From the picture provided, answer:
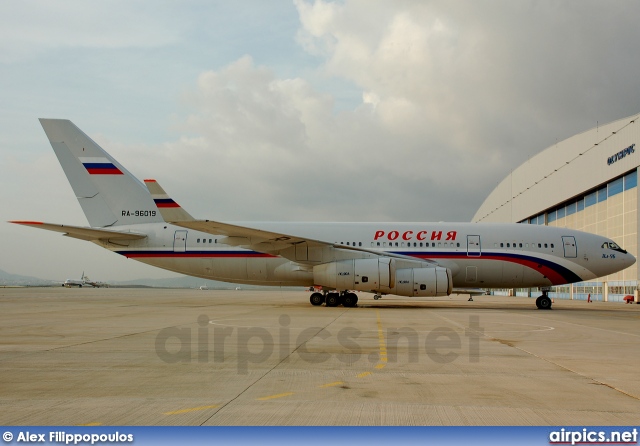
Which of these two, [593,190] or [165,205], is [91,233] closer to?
[165,205]

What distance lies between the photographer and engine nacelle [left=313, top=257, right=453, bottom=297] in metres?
23.0

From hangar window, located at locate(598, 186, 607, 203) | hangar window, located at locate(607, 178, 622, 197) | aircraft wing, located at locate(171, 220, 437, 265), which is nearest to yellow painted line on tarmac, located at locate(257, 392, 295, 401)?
aircraft wing, located at locate(171, 220, 437, 265)

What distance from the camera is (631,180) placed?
41.2 m

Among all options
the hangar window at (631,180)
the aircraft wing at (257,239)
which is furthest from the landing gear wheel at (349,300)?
Result: the hangar window at (631,180)

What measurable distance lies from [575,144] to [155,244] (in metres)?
39.9

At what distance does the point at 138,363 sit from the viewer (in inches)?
313

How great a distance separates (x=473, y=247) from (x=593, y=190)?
2860cm

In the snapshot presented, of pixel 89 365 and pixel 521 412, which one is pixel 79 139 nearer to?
pixel 89 365

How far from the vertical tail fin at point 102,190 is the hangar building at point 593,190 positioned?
1287 inches

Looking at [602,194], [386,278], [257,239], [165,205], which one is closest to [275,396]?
[165,205]

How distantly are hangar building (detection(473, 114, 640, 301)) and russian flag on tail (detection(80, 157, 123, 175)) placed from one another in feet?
110

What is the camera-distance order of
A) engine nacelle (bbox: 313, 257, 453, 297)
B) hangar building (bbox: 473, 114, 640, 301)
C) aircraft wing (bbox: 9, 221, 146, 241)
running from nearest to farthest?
engine nacelle (bbox: 313, 257, 453, 297)
aircraft wing (bbox: 9, 221, 146, 241)
hangar building (bbox: 473, 114, 640, 301)

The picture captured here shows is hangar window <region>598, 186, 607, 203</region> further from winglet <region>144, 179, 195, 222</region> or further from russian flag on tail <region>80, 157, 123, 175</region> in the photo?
russian flag on tail <region>80, 157, 123, 175</region>

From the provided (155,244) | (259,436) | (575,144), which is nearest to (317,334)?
(259,436)
